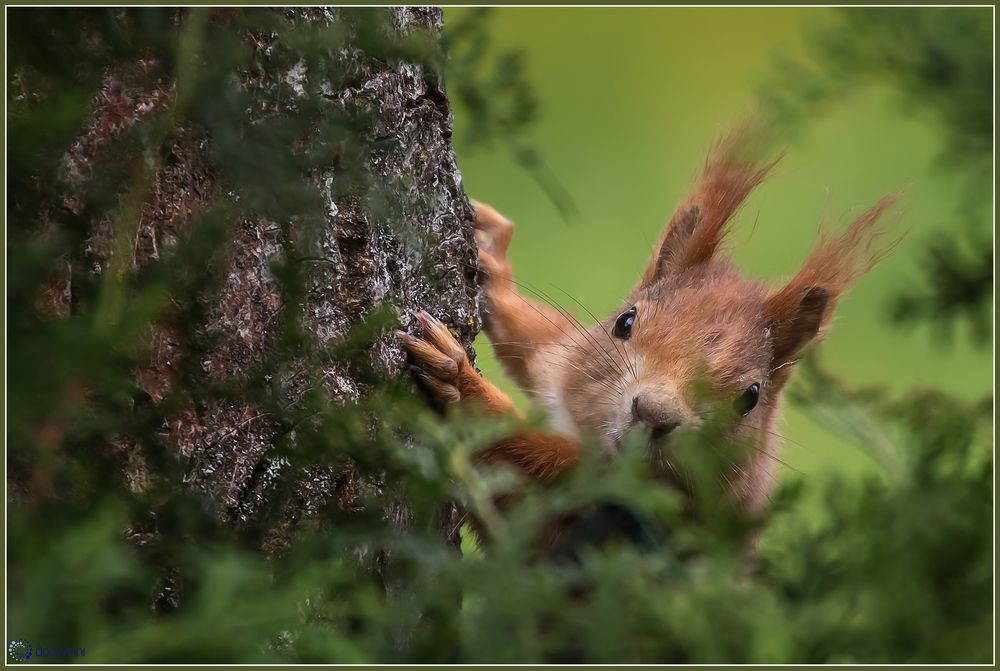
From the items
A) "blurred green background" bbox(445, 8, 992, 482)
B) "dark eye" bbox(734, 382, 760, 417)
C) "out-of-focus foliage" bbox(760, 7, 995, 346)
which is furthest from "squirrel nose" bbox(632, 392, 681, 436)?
"blurred green background" bbox(445, 8, 992, 482)

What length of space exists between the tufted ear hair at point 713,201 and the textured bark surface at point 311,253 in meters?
0.56

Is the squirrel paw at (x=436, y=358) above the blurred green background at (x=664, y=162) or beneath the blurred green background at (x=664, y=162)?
beneath

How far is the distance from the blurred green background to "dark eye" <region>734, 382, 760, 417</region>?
1.92m

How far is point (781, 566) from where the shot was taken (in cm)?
96

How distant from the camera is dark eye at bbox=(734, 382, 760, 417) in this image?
72.0 inches

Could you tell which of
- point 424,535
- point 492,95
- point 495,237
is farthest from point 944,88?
point 495,237

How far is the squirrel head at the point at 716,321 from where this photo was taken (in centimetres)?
179

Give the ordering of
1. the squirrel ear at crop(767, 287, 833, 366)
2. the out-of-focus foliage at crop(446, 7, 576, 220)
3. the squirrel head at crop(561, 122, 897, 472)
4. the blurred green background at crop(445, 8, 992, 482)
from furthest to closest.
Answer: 1. the blurred green background at crop(445, 8, 992, 482)
2. the squirrel ear at crop(767, 287, 833, 366)
3. the squirrel head at crop(561, 122, 897, 472)
4. the out-of-focus foliage at crop(446, 7, 576, 220)

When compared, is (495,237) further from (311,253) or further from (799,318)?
(311,253)

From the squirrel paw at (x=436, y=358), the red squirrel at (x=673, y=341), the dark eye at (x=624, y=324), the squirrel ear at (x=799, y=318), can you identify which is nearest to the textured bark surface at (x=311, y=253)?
the squirrel paw at (x=436, y=358)

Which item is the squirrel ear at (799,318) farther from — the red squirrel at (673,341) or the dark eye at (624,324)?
the dark eye at (624,324)

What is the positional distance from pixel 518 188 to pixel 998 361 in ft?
10.9

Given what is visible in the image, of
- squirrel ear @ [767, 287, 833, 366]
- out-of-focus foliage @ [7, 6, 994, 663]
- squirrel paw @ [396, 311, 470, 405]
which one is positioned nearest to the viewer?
out-of-focus foliage @ [7, 6, 994, 663]

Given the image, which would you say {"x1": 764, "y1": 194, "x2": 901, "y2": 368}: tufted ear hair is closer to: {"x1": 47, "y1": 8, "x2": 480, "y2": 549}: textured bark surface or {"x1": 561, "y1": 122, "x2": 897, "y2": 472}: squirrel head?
{"x1": 561, "y1": 122, "x2": 897, "y2": 472}: squirrel head
